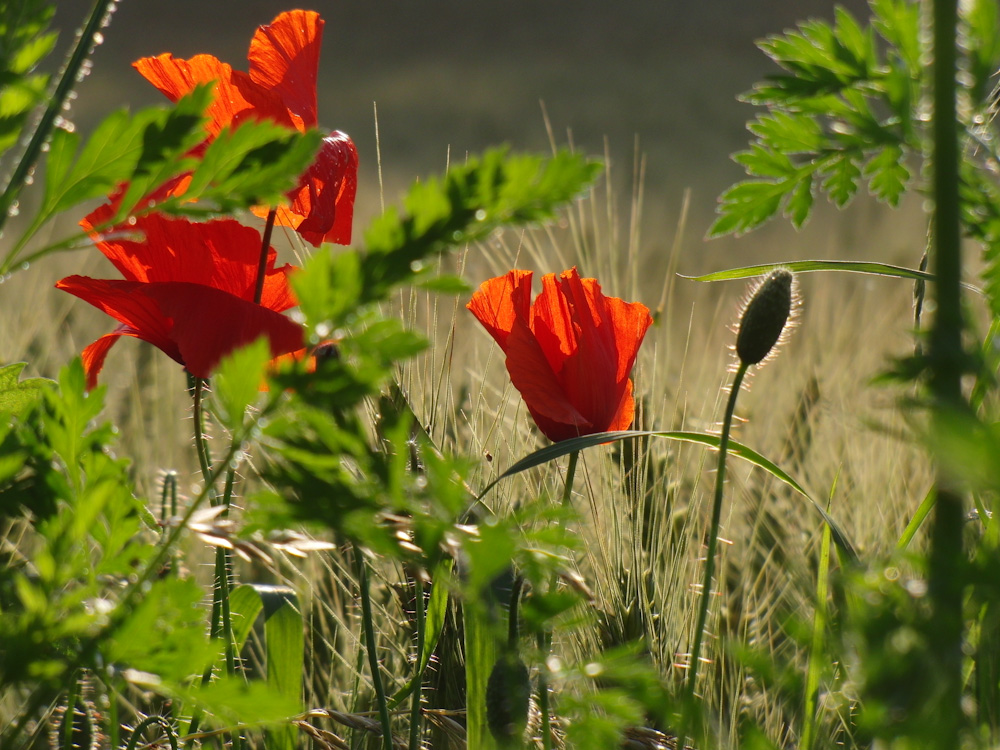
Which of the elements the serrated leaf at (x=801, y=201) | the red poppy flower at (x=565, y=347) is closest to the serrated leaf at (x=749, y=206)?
the serrated leaf at (x=801, y=201)

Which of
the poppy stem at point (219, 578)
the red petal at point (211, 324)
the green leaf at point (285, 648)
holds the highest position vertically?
the red petal at point (211, 324)

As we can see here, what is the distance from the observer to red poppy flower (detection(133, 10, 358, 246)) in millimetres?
424

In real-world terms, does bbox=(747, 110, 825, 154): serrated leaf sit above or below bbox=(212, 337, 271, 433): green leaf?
above

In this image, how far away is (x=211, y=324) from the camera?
41cm

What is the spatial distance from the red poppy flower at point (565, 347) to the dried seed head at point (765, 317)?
6 centimetres

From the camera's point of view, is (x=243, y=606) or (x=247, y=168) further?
(x=243, y=606)

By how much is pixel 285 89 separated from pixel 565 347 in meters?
0.19

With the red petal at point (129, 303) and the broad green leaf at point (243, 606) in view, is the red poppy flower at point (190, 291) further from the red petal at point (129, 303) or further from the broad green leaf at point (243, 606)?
the broad green leaf at point (243, 606)

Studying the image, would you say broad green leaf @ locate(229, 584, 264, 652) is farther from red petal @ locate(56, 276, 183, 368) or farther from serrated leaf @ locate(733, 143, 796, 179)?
serrated leaf @ locate(733, 143, 796, 179)

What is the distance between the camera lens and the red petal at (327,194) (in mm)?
417

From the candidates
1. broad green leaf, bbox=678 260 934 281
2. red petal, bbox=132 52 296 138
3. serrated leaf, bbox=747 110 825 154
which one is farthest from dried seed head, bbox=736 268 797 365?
red petal, bbox=132 52 296 138

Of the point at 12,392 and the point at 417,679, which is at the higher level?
the point at 12,392

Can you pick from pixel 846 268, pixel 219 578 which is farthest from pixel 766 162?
pixel 219 578

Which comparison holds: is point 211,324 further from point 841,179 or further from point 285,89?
point 841,179
